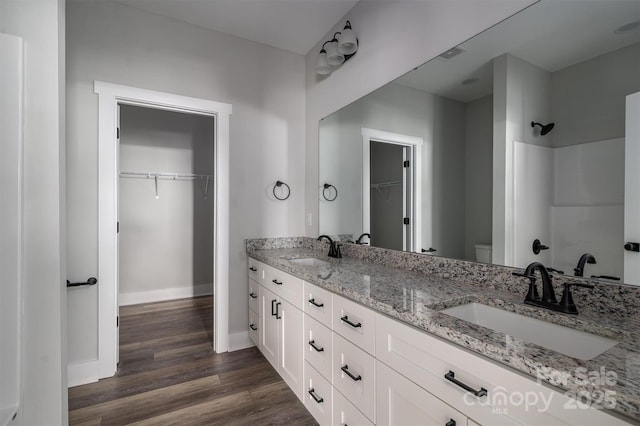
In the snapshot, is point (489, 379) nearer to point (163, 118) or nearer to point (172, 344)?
point (172, 344)

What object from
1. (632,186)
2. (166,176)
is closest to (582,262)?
(632,186)

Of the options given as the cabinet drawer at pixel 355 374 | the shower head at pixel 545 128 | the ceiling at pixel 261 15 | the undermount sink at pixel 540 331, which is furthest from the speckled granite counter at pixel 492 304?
the ceiling at pixel 261 15

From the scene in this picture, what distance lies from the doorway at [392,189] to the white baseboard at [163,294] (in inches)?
120

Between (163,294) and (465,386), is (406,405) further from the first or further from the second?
(163,294)

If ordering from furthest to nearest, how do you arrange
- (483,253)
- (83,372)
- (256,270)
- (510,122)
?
(256,270) → (83,372) → (483,253) → (510,122)

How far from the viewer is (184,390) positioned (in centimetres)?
204

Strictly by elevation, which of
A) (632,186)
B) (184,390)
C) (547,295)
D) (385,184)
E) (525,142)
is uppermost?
(525,142)

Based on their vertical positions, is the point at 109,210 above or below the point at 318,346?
above

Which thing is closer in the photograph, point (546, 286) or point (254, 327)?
point (546, 286)

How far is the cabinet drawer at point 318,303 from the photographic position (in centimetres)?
151

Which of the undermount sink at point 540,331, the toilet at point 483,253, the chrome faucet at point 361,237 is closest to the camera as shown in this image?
the undermount sink at point 540,331

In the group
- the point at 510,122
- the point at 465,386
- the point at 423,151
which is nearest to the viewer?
the point at 465,386

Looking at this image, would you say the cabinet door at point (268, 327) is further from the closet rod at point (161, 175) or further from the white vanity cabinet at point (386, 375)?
the closet rod at point (161, 175)

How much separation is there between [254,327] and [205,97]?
2.06 m
